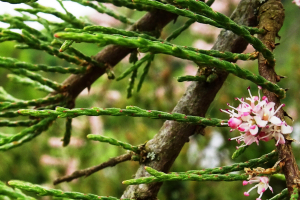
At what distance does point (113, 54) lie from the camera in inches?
26.3

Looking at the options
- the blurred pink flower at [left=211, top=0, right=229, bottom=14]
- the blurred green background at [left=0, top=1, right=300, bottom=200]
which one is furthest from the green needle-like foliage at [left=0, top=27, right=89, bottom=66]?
the blurred pink flower at [left=211, top=0, right=229, bottom=14]

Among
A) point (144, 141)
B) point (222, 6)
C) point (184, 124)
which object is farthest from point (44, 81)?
point (222, 6)

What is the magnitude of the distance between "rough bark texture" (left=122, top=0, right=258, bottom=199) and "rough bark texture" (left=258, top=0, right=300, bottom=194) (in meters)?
0.05

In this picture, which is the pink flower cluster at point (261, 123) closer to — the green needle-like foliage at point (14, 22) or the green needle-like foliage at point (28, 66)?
the green needle-like foliage at point (28, 66)

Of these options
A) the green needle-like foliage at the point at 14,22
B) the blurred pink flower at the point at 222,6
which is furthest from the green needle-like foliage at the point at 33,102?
the blurred pink flower at the point at 222,6

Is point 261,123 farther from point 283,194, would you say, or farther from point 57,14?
point 57,14

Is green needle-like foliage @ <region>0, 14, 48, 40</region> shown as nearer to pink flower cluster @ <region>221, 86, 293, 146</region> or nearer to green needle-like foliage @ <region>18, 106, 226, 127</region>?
green needle-like foliage @ <region>18, 106, 226, 127</region>

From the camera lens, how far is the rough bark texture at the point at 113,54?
2.18 feet

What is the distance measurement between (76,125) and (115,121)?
62 centimetres

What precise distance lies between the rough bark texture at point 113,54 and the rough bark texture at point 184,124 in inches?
6.7

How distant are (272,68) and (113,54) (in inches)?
14.6

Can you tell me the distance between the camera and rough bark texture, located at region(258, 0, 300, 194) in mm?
335

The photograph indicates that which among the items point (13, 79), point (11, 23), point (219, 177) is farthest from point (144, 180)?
point (13, 79)

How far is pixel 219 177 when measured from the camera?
1.23 ft
